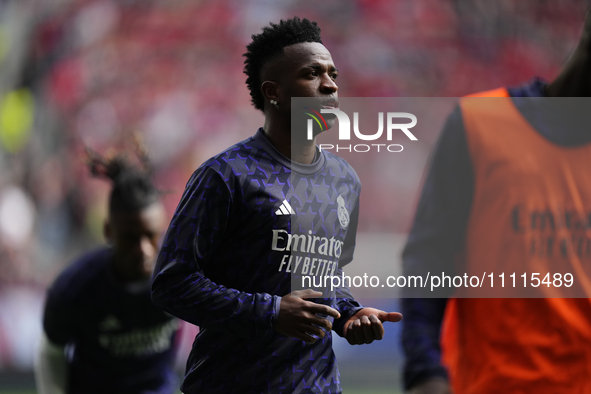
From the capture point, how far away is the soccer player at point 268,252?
1.67 metres

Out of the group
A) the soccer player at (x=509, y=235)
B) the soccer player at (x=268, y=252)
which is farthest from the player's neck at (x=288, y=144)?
the soccer player at (x=509, y=235)

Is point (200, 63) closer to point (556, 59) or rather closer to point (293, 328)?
point (556, 59)

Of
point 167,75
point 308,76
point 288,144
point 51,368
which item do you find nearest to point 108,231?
point 51,368

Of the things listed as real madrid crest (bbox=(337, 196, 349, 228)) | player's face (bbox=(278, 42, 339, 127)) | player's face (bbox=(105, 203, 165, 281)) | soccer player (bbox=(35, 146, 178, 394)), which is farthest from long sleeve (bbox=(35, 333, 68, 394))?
player's face (bbox=(278, 42, 339, 127))

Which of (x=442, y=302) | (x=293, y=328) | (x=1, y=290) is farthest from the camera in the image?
(x=1, y=290)

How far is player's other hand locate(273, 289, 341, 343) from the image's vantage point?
62.9 inches

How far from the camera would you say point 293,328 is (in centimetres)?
161

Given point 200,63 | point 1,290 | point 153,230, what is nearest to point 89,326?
point 153,230

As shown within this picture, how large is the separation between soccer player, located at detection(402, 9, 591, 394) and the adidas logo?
0.32 metres

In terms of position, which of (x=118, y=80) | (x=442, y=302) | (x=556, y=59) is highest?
(x=556, y=59)

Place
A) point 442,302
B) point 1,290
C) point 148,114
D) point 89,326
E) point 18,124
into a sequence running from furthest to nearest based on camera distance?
1. point 148,114
2. point 18,124
3. point 1,290
4. point 89,326
5. point 442,302

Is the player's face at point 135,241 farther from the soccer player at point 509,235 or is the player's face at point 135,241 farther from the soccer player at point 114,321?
the soccer player at point 509,235

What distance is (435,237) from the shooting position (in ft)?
5.76

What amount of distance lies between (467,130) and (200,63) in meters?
8.69
